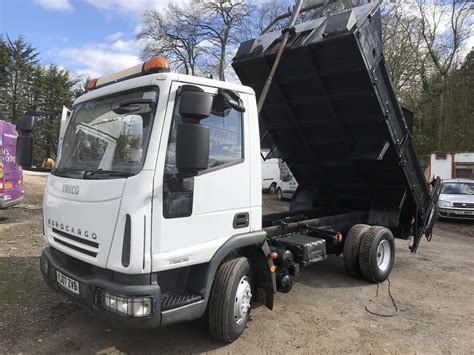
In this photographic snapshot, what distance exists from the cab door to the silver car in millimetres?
10854

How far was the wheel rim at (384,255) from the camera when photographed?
6448 mm

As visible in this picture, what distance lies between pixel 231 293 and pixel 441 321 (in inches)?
110

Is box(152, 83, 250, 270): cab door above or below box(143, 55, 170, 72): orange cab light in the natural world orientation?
below

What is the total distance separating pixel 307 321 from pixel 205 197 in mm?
2162

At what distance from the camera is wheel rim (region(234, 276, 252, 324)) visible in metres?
4.07

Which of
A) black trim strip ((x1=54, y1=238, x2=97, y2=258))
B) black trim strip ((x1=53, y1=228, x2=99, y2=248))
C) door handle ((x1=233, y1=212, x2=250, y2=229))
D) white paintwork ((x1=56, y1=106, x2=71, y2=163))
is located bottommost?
black trim strip ((x1=54, y1=238, x2=97, y2=258))

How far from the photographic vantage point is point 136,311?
3268 millimetres

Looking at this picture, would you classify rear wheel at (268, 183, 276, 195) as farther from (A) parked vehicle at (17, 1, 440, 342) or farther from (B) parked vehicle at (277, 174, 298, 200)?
(A) parked vehicle at (17, 1, 440, 342)

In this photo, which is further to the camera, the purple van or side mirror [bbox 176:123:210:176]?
the purple van

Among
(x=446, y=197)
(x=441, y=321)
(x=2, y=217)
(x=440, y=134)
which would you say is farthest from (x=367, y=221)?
(x=440, y=134)

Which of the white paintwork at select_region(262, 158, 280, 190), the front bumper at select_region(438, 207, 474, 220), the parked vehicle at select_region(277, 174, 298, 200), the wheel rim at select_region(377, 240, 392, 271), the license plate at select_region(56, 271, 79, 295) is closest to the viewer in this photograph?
the license plate at select_region(56, 271, 79, 295)

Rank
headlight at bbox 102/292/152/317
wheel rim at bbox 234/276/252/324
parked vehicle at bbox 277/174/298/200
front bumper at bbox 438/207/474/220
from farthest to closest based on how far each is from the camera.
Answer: parked vehicle at bbox 277/174/298/200
front bumper at bbox 438/207/474/220
wheel rim at bbox 234/276/252/324
headlight at bbox 102/292/152/317

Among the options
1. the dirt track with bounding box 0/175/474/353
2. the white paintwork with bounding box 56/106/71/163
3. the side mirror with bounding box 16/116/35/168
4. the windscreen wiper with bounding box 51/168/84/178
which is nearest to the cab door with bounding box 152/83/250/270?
the windscreen wiper with bounding box 51/168/84/178

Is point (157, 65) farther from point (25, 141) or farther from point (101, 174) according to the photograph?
point (25, 141)
